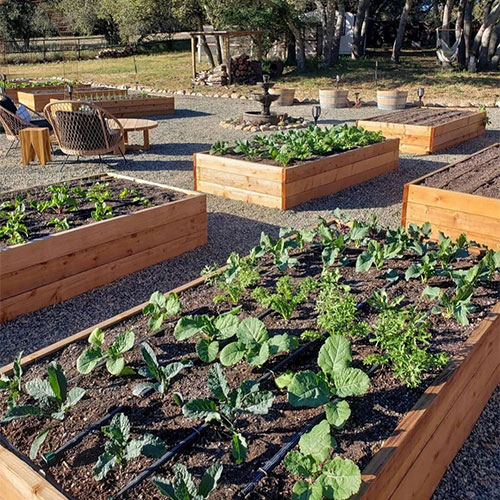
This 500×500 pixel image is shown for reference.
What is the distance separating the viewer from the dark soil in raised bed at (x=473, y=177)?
17.5ft

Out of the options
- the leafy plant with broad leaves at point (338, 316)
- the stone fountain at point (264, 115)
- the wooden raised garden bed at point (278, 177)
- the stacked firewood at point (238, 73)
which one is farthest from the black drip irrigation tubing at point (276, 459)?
the stacked firewood at point (238, 73)

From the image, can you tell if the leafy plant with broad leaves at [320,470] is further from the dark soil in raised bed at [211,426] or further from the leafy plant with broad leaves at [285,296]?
the leafy plant with broad leaves at [285,296]

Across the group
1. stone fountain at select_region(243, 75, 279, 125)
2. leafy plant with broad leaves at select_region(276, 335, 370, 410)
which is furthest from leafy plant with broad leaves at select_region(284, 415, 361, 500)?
stone fountain at select_region(243, 75, 279, 125)

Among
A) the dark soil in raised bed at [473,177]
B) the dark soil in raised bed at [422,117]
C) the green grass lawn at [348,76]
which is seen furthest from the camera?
the green grass lawn at [348,76]

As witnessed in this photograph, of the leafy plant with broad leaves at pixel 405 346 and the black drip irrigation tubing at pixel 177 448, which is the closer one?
the black drip irrigation tubing at pixel 177 448

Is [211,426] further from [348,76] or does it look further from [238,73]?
[348,76]

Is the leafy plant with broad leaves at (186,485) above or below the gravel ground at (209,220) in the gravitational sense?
above

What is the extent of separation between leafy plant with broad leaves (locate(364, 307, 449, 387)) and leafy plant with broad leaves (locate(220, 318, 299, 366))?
14.8 inches

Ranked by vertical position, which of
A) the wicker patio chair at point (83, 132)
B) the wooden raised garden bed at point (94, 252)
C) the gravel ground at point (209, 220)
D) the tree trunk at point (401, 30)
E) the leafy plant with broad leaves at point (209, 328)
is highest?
the tree trunk at point (401, 30)

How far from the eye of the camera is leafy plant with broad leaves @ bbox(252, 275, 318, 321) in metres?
2.96

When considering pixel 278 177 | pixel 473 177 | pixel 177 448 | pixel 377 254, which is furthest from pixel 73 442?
pixel 473 177

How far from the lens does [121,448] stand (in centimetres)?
203

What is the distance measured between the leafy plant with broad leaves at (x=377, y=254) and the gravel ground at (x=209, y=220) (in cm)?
101

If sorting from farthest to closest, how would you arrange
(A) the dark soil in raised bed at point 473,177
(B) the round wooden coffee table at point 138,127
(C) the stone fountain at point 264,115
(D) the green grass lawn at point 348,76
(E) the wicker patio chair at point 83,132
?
(D) the green grass lawn at point 348,76 → (C) the stone fountain at point 264,115 → (B) the round wooden coffee table at point 138,127 → (E) the wicker patio chair at point 83,132 → (A) the dark soil in raised bed at point 473,177
